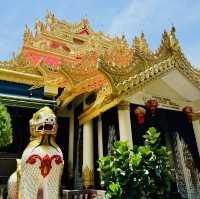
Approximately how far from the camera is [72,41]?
13.6 meters

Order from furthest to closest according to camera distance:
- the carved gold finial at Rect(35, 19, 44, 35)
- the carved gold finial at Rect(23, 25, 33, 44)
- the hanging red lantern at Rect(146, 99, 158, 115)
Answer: the carved gold finial at Rect(35, 19, 44, 35)
the carved gold finial at Rect(23, 25, 33, 44)
the hanging red lantern at Rect(146, 99, 158, 115)

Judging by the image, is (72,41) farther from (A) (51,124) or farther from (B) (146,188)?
(B) (146,188)

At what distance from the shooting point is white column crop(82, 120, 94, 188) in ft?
23.4

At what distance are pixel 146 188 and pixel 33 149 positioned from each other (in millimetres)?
1925

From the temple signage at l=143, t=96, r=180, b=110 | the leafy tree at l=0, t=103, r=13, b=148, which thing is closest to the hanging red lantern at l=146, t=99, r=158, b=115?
the temple signage at l=143, t=96, r=180, b=110

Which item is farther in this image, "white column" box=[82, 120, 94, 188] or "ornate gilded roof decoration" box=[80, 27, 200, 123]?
"white column" box=[82, 120, 94, 188]

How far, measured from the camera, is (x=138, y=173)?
4.09 meters

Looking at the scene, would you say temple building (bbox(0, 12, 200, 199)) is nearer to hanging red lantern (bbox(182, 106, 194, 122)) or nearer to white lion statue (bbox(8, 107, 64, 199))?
hanging red lantern (bbox(182, 106, 194, 122))

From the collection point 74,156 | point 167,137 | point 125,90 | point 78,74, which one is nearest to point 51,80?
point 78,74

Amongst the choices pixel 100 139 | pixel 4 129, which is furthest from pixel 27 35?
pixel 4 129

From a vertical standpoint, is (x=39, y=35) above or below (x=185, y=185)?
above

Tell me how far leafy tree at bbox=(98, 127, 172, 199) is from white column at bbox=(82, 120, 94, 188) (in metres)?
2.90

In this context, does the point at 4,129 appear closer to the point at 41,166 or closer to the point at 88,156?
the point at 41,166

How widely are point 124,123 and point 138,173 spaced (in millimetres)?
2203
